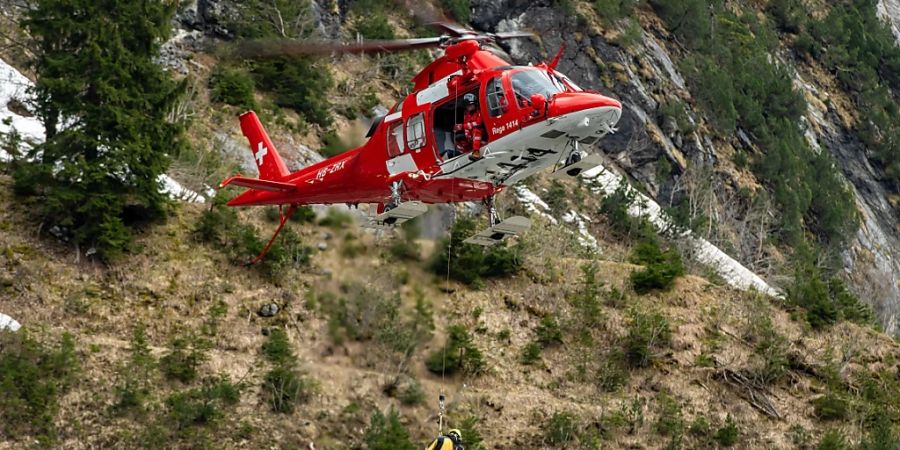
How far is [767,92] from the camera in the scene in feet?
167

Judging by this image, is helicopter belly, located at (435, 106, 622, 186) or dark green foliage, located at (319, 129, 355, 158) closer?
helicopter belly, located at (435, 106, 622, 186)

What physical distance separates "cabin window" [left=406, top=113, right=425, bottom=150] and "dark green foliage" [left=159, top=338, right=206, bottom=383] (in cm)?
579

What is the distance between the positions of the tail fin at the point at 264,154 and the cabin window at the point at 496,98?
19.3 feet

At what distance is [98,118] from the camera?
71.8ft

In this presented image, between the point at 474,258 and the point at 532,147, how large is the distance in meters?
8.11

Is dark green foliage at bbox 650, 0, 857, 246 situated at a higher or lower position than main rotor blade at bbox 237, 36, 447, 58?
lower

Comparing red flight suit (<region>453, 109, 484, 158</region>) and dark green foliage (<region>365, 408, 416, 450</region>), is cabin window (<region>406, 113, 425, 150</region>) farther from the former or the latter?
dark green foliage (<region>365, 408, 416, 450</region>)

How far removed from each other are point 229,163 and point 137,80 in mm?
5126

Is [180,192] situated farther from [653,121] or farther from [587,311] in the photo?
[653,121]

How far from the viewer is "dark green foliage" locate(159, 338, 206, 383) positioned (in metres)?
20.0

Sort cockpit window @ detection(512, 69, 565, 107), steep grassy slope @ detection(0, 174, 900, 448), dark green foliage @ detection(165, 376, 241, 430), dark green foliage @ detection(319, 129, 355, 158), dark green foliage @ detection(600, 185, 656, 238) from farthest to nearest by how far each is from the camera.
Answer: dark green foliage @ detection(600, 185, 656, 238), dark green foliage @ detection(319, 129, 355, 158), steep grassy slope @ detection(0, 174, 900, 448), dark green foliage @ detection(165, 376, 241, 430), cockpit window @ detection(512, 69, 565, 107)

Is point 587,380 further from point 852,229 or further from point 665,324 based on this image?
point 852,229

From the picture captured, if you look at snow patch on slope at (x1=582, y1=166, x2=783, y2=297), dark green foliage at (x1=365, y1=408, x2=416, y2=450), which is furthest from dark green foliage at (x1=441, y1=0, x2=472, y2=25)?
dark green foliage at (x1=365, y1=408, x2=416, y2=450)

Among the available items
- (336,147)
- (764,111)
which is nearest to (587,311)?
(336,147)
